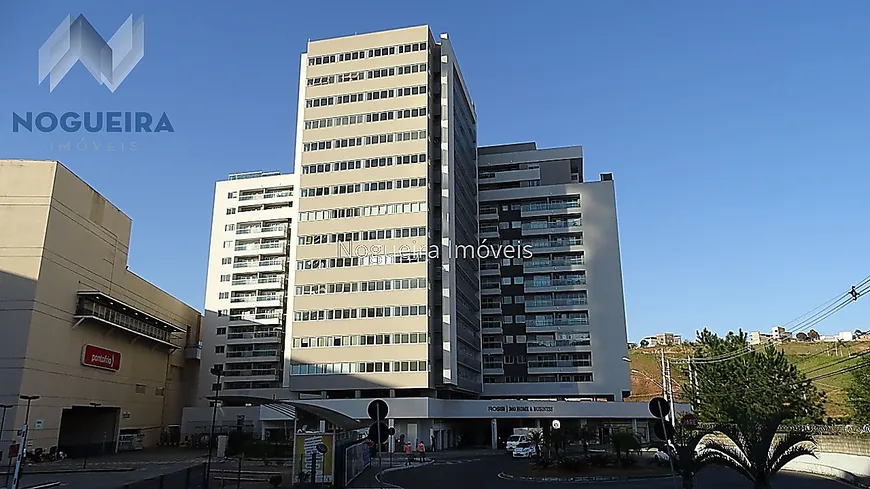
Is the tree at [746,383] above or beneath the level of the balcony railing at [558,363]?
beneath

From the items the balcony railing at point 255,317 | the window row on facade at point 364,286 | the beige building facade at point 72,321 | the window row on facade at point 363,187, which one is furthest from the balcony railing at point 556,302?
the beige building facade at point 72,321

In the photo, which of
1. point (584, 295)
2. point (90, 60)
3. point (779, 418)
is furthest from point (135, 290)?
point (779, 418)

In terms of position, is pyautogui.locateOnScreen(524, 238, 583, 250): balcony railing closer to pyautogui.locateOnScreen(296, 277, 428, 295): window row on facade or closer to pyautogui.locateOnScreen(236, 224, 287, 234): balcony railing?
pyautogui.locateOnScreen(296, 277, 428, 295): window row on facade

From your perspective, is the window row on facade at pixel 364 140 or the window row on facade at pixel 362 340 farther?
the window row on facade at pixel 364 140

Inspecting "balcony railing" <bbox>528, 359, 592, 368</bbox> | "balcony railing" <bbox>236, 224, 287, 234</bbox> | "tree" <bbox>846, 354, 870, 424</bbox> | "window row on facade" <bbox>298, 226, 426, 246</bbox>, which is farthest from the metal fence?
"balcony railing" <bbox>236, 224, 287, 234</bbox>

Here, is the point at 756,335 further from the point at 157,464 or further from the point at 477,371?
the point at 157,464

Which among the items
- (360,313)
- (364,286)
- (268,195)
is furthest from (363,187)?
(268,195)

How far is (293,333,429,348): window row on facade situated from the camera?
65.9 m

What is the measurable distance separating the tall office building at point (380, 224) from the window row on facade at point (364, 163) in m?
0.13

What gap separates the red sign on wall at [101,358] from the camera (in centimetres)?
5690

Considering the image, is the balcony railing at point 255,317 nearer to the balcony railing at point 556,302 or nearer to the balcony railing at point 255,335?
the balcony railing at point 255,335

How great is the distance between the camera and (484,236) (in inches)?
3664

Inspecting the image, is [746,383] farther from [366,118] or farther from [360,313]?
[366,118]

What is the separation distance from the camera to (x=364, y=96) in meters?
75.2
